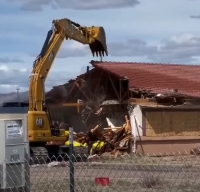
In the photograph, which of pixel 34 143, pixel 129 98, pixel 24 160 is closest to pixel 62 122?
pixel 129 98

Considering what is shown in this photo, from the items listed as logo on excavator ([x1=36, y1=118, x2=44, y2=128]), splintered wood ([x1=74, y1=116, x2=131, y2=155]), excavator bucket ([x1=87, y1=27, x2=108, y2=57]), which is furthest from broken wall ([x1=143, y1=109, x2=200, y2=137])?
logo on excavator ([x1=36, y1=118, x2=44, y2=128])

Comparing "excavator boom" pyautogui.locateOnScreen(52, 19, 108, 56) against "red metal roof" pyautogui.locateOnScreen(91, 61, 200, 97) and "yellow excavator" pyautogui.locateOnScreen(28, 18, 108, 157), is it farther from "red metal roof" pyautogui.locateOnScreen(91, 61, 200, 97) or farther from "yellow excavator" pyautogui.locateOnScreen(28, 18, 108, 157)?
"red metal roof" pyautogui.locateOnScreen(91, 61, 200, 97)

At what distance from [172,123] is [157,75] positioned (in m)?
5.27

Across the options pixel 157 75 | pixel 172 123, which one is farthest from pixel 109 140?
pixel 157 75

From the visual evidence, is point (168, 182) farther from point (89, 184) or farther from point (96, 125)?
point (96, 125)

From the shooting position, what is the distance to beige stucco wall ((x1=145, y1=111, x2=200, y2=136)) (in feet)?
113

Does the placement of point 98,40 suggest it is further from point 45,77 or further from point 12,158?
point 12,158

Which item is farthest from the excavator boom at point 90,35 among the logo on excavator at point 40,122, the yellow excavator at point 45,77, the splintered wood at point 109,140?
the logo on excavator at point 40,122

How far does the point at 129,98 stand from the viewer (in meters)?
34.8

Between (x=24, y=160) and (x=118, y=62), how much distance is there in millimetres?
29827

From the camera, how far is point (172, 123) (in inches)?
1372

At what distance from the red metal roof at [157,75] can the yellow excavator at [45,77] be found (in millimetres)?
2257

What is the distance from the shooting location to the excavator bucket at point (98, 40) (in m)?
34.8

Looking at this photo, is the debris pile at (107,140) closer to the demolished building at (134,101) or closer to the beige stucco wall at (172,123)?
the demolished building at (134,101)
